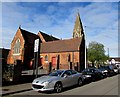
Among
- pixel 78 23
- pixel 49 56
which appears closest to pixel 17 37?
→ pixel 49 56

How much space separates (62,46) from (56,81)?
35.5 m

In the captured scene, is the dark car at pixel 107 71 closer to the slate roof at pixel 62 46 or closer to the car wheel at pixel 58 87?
the slate roof at pixel 62 46

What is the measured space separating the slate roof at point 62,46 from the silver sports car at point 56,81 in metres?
28.9

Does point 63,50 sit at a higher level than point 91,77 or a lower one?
higher

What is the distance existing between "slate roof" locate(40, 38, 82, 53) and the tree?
2062cm

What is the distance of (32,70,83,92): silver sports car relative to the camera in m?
12.0

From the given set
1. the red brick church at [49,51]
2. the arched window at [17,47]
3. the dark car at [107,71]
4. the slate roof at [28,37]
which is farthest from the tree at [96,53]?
the dark car at [107,71]

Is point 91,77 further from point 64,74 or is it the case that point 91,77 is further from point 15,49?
point 15,49

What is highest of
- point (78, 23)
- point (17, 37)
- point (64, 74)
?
point (78, 23)

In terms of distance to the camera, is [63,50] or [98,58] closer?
[63,50]

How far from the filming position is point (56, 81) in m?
12.6

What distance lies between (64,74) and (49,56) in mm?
34103

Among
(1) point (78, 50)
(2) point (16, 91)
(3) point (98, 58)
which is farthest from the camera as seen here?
(3) point (98, 58)

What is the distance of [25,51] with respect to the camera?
48.2 m
